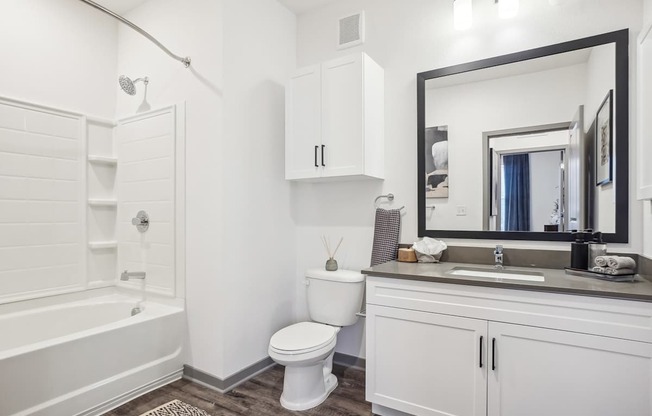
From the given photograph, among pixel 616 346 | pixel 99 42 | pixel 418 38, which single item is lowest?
pixel 616 346

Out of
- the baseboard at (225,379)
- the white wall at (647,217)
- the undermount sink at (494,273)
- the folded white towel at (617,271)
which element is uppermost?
the white wall at (647,217)

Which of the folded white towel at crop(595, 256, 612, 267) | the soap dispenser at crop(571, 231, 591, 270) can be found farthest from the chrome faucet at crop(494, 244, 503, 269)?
the folded white towel at crop(595, 256, 612, 267)

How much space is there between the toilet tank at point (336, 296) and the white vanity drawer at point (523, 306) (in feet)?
1.32

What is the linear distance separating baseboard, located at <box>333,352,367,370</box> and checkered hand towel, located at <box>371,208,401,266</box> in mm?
761

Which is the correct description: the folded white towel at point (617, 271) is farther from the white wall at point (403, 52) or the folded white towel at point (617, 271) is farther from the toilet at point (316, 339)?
the toilet at point (316, 339)

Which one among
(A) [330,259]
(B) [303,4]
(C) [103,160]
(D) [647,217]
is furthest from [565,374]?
(C) [103,160]

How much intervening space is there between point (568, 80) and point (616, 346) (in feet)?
4.57

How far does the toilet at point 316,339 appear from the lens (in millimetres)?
2059

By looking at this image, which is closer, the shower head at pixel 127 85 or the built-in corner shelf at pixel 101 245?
the shower head at pixel 127 85

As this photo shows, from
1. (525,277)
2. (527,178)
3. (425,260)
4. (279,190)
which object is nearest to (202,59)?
(279,190)

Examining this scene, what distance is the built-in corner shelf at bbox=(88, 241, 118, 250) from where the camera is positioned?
109 inches

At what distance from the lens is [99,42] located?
2.86 meters

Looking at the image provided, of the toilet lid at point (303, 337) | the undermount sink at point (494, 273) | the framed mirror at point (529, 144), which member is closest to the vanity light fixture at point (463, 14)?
the framed mirror at point (529, 144)

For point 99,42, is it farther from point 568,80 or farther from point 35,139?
point 568,80
